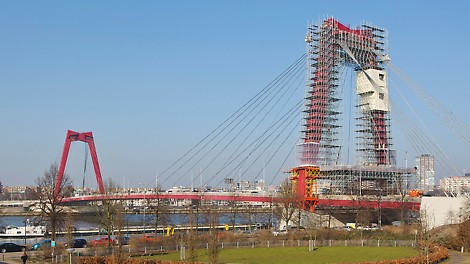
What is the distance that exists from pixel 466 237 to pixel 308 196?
42.5 m

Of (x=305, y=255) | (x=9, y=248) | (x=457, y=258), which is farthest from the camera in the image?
(x=9, y=248)

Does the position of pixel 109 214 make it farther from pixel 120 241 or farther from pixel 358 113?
pixel 358 113

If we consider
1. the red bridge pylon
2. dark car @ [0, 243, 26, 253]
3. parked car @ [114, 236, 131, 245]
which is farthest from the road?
the red bridge pylon

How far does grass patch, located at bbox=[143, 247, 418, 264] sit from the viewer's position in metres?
41.5

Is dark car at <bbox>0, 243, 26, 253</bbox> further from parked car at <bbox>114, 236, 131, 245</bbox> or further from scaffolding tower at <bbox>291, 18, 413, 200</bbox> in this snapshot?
scaffolding tower at <bbox>291, 18, 413, 200</bbox>

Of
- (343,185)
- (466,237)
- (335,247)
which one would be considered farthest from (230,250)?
(343,185)

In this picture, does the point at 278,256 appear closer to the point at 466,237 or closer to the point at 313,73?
the point at 466,237

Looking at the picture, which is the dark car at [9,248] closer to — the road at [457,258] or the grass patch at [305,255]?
the grass patch at [305,255]

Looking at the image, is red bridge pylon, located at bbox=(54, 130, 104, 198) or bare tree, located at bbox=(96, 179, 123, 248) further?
red bridge pylon, located at bbox=(54, 130, 104, 198)

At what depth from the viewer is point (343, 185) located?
10350cm

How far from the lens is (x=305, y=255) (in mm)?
44844

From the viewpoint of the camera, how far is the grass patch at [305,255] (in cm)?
4147

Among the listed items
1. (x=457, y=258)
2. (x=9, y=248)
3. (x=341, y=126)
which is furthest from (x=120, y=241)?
(x=341, y=126)

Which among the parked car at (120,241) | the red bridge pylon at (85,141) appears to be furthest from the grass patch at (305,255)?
the red bridge pylon at (85,141)
